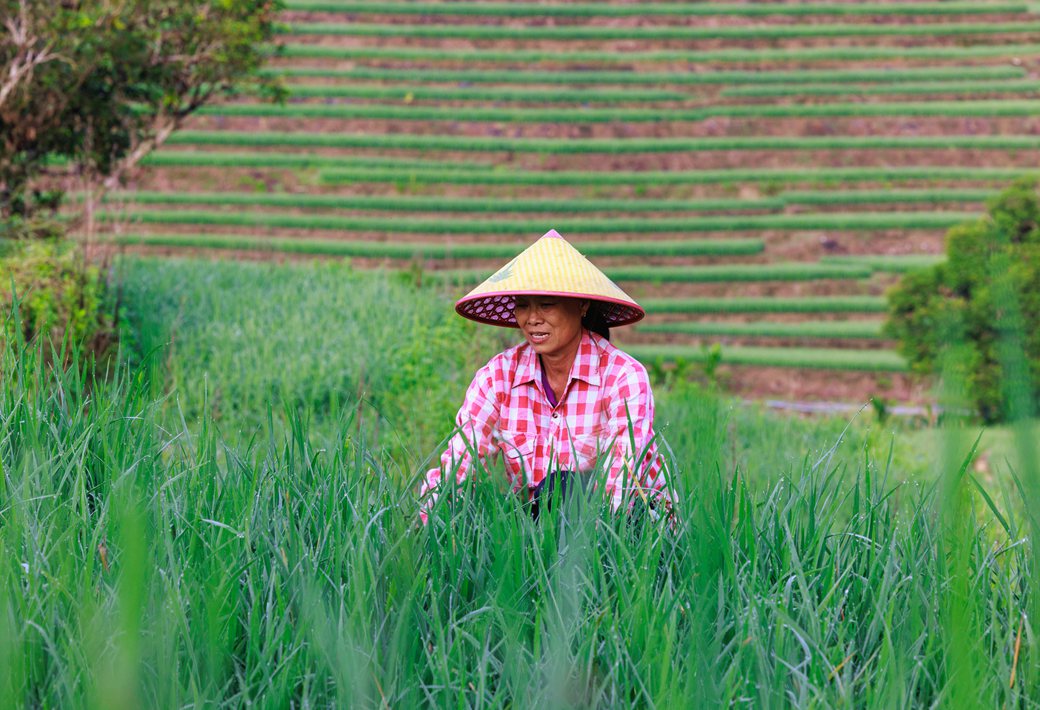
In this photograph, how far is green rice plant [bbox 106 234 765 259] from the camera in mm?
13258

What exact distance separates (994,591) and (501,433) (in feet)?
3.51

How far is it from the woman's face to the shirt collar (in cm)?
4

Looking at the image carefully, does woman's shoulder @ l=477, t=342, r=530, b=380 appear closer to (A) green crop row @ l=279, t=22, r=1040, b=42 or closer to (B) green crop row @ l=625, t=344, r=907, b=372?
(B) green crop row @ l=625, t=344, r=907, b=372

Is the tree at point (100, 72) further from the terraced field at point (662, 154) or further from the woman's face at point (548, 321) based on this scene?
the terraced field at point (662, 154)

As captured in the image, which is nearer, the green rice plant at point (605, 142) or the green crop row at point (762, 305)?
the green crop row at point (762, 305)

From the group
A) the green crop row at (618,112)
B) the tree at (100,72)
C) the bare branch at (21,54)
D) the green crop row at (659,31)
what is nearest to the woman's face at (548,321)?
the tree at (100,72)

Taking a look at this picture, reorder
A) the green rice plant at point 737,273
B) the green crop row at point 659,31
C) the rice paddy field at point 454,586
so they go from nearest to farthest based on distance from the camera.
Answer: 1. the rice paddy field at point 454,586
2. the green rice plant at point 737,273
3. the green crop row at point 659,31

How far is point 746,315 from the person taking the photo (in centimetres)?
1316

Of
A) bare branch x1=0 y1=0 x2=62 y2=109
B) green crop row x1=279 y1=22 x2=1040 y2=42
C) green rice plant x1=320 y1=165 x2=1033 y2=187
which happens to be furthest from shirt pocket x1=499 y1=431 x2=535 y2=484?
green crop row x1=279 y1=22 x2=1040 y2=42

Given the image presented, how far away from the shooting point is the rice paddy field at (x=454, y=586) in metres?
1.06

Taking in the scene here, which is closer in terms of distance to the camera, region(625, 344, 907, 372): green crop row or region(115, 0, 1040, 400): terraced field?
region(625, 344, 907, 372): green crop row

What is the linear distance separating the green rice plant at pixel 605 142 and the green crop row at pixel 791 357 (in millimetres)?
4211

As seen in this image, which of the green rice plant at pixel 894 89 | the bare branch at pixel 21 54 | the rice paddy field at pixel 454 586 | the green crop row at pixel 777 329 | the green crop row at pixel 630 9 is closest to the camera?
the rice paddy field at pixel 454 586

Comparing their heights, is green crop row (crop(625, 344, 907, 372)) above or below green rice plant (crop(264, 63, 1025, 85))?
below
